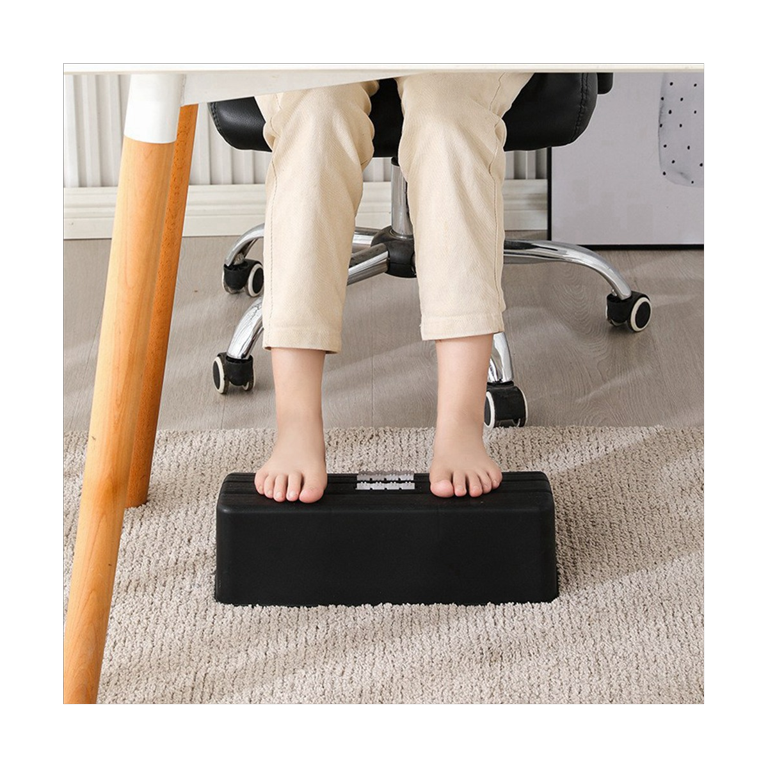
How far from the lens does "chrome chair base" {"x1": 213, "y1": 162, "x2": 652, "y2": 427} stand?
1.35 metres

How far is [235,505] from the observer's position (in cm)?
96

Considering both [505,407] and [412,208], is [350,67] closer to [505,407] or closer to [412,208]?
[412,208]

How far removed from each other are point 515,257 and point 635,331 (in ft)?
0.75

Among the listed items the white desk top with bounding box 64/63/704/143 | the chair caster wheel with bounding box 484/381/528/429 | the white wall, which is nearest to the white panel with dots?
the white wall

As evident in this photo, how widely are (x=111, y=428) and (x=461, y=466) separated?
342 mm

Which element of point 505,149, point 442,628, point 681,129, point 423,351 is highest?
point 681,129

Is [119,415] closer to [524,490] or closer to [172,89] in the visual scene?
[172,89]

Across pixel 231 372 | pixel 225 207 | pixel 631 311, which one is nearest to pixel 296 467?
pixel 231 372

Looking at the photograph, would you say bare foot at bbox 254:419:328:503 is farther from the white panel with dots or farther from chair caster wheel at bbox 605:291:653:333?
the white panel with dots

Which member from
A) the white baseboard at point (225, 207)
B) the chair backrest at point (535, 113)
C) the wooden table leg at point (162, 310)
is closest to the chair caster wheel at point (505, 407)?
the chair backrest at point (535, 113)

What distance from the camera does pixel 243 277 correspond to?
5.84 ft

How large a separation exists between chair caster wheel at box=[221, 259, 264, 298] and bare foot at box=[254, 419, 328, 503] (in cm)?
80

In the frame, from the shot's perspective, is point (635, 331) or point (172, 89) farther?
point (635, 331)

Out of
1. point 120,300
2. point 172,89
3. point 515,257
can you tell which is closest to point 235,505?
point 120,300
